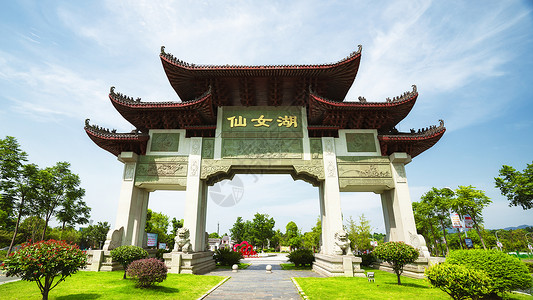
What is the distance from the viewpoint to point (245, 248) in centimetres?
2922

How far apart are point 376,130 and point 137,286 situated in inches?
526

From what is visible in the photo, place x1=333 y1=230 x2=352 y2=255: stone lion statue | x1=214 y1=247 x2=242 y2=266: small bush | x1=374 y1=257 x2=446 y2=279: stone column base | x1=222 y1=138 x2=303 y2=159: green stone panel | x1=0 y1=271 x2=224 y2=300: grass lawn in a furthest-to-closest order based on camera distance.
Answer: x1=214 y1=247 x2=242 y2=266: small bush, x1=222 y1=138 x2=303 y2=159: green stone panel, x1=333 y1=230 x2=352 y2=255: stone lion statue, x1=374 y1=257 x2=446 y2=279: stone column base, x1=0 y1=271 x2=224 y2=300: grass lawn

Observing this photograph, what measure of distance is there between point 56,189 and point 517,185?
4387cm

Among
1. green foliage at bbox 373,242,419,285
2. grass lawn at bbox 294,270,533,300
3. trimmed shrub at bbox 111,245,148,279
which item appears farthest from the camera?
trimmed shrub at bbox 111,245,148,279

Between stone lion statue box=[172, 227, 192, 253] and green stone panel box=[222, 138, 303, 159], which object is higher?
green stone panel box=[222, 138, 303, 159]

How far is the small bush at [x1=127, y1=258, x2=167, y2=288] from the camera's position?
7184mm

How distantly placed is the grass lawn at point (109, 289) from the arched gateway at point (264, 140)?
10.9 feet

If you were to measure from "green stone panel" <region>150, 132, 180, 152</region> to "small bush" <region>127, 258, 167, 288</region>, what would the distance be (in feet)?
22.9

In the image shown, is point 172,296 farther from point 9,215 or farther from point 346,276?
point 9,215

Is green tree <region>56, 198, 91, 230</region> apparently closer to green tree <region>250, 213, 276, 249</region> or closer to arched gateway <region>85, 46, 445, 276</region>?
arched gateway <region>85, 46, 445, 276</region>

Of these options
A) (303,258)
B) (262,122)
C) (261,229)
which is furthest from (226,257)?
(261,229)

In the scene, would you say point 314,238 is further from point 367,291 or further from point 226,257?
point 367,291

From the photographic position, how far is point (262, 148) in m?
13.2

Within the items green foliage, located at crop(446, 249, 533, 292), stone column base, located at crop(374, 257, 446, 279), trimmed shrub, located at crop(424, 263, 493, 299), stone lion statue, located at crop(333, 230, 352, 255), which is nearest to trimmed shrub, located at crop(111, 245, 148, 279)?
stone lion statue, located at crop(333, 230, 352, 255)
